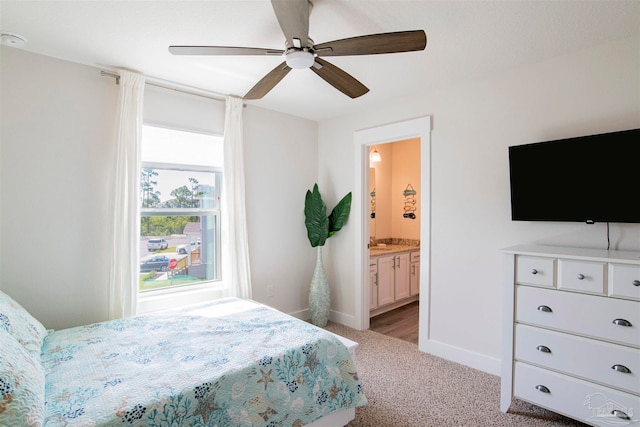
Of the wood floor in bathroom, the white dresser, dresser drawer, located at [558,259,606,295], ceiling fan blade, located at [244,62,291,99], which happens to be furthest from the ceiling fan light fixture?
the wood floor in bathroom

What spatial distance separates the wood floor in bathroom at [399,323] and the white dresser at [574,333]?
1.36 meters

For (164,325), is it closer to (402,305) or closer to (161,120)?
(161,120)

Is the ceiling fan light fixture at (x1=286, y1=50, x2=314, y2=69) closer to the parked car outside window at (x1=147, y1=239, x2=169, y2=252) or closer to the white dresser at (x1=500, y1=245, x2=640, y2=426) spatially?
the white dresser at (x1=500, y1=245, x2=640, y2=426)

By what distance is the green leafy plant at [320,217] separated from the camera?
3666 millimetres

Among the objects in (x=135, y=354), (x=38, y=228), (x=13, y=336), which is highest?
(x=38, y=228)

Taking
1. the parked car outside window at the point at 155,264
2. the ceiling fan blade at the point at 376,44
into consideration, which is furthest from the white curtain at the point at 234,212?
the ceiling fan blade at the point at 376,44

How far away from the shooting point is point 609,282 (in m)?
1.77

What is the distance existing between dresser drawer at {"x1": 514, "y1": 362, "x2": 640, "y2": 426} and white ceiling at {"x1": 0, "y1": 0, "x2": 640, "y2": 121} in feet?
7.02

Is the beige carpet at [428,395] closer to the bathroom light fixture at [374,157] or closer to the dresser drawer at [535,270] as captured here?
the dresser drawer at [535,270]

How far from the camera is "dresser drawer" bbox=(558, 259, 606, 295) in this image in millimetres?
1792

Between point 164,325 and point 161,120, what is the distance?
5.86 ft

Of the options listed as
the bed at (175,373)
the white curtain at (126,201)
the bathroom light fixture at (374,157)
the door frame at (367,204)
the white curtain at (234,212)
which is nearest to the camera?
the bed at (175,373)

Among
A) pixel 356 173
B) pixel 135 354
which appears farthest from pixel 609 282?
pixel 135 354

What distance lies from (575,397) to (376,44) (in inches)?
91.0
